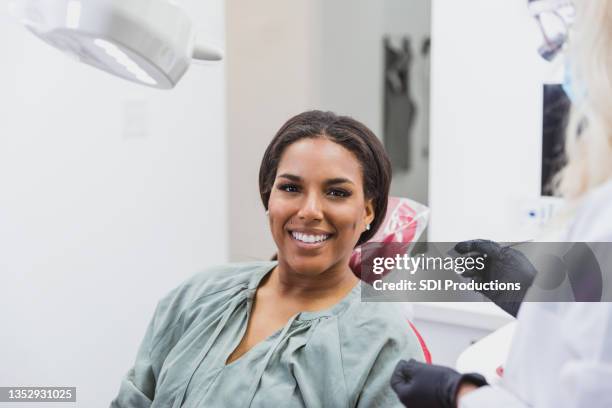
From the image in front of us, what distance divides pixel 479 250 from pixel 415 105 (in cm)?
259

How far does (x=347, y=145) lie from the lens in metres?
1.51

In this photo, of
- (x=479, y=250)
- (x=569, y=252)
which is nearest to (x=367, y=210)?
(x=479, y=250)

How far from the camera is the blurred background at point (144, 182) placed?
223cm

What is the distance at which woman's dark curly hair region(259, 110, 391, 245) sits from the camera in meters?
1.52

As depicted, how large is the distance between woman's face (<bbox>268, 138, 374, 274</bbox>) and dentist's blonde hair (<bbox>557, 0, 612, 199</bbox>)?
659 millimetres

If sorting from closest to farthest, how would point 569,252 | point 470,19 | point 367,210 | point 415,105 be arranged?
1. point 569,252
2. point 367,210
3. point 470,19
4. point 415,105

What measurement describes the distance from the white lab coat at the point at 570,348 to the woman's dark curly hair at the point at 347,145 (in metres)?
0.69

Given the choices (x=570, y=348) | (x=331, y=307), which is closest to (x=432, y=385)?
(x=570, y=348)

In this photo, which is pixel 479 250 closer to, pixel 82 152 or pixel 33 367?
pixel 82 152

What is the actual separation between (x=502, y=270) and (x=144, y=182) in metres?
1.55

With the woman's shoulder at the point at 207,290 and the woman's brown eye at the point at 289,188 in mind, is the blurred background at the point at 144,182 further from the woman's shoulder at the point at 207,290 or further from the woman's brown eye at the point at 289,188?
the woman's brown eye at the point at 289,188

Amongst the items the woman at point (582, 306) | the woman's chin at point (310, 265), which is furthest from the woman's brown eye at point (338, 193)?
the woman at point (582, 306)

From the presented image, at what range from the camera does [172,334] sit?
1590mm

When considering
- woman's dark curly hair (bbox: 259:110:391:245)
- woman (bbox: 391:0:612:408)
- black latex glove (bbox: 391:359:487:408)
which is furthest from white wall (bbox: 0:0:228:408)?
woman (bbox: 391:0:612:408)
